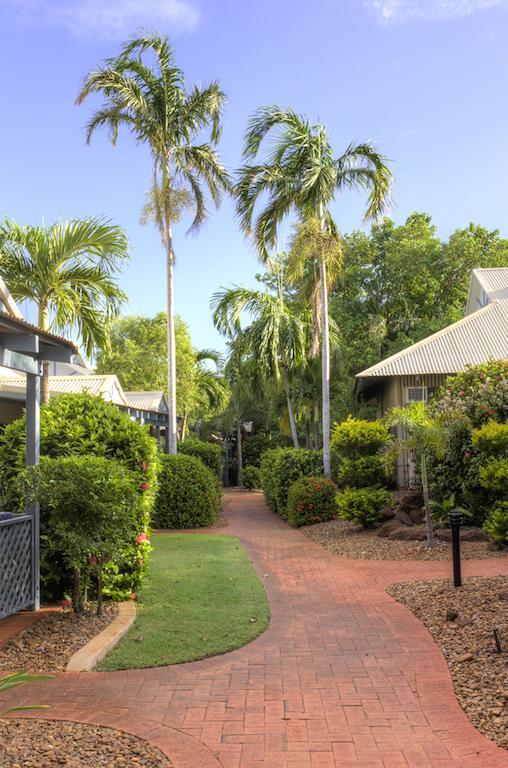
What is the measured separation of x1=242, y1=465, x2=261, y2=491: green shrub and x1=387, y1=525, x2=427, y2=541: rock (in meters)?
16.8

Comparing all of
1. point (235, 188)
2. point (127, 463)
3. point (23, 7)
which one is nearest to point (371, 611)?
point (127, 463)

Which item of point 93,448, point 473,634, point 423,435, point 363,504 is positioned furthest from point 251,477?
point 473,634

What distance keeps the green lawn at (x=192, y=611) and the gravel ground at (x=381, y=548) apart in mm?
2042

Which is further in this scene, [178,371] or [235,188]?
[178,371]

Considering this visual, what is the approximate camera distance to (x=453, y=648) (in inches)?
221

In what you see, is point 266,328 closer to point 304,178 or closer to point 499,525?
point 304,178

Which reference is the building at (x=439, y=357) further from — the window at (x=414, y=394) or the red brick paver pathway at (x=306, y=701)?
the red brick paver pathway at (x=306, y=701)

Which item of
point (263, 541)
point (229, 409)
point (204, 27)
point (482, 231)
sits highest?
point (482, 231)

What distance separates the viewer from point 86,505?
19.9 feet

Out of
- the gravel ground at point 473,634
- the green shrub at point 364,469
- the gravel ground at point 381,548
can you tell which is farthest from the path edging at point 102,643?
the green shrub at point 364,469

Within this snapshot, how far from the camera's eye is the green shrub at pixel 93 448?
7.05m

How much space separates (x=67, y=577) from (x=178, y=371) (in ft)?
90.5

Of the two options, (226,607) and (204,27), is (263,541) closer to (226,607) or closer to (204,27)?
(226,607)

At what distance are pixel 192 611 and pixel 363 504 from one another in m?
6.71
